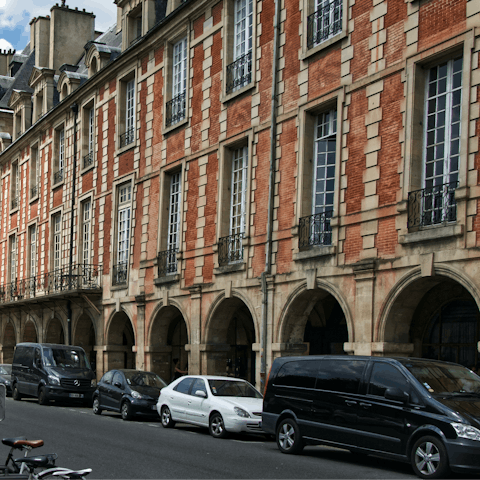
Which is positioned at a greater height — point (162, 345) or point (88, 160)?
point (88, 160)

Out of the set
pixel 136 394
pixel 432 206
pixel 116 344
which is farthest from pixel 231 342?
pixel 432 206

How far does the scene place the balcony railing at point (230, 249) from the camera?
2209 cm

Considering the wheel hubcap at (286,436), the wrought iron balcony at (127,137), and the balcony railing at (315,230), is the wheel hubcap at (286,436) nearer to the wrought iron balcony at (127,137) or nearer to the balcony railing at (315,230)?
the balcony railing at (315,230)

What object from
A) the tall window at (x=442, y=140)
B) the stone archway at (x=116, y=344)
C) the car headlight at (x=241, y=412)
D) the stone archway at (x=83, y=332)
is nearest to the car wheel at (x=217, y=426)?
the car headlight at (x=241, y=412)

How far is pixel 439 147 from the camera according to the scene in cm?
1614

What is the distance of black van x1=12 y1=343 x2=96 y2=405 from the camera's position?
24.7m

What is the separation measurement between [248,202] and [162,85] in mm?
7432

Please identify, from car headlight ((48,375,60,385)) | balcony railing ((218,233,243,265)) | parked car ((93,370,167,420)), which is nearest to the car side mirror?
parked car ((93,370,167,420))

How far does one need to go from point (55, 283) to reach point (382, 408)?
23.9 meters

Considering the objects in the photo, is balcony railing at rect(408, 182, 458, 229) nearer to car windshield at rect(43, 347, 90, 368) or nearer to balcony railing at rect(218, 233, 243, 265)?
balcony railing at rect(218, 233, 243, 265)

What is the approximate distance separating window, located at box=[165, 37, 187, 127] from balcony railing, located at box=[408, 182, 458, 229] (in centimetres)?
1112

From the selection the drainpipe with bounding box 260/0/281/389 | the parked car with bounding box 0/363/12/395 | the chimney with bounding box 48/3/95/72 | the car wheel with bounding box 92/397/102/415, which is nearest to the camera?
the drainpipe with bounding box 260/0/281/389

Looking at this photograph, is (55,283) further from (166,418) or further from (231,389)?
(231,389)

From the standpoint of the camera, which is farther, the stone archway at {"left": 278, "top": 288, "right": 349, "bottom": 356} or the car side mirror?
the stone archway at {"left": 278, "top": 288, "right": 349, "bottom": 356}
